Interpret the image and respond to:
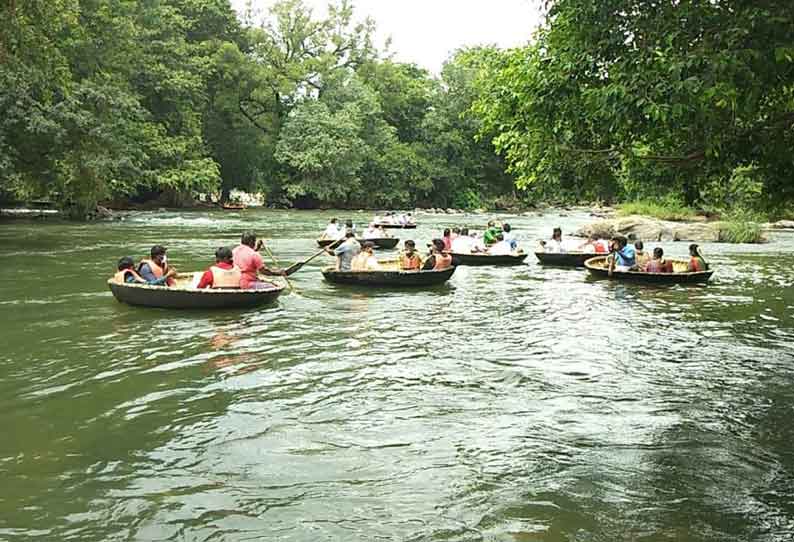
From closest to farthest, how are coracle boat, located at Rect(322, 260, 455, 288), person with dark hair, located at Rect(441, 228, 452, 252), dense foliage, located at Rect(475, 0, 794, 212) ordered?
dense foliage, located at Rect(475, 0, 794, 212), coracle boat, located at Rect(322, 260, 455, 288), person with dark hair, located at Rect(441, 228, 452, 252)

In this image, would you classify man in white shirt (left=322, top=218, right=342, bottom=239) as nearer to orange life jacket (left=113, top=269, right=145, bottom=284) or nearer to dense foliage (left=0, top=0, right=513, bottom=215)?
dense foliage (left=0, top=0, right=513, bottom=215)

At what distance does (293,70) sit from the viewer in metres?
48.7

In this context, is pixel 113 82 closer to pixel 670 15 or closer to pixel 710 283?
pixel 710 283

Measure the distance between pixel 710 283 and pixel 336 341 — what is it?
9.73 meters

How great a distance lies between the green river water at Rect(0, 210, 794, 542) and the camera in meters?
4.47

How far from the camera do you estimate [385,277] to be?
13.8 meters

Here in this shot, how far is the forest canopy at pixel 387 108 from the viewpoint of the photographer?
15.5 ft

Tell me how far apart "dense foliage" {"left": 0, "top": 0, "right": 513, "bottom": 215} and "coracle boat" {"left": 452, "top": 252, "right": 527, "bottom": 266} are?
11.2m

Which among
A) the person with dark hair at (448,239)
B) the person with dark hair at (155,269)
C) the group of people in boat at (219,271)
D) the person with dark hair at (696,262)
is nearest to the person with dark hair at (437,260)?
the group of people in boat at (219,271)

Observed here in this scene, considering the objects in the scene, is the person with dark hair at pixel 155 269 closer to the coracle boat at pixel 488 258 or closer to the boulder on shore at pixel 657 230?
the coracle boat at pixel 488 258

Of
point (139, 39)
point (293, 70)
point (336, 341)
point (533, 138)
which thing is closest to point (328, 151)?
point (293, 70)

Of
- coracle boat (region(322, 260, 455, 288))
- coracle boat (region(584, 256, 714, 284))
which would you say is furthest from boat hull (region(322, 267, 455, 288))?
coracle boat (region(584, 256, 714, 284))

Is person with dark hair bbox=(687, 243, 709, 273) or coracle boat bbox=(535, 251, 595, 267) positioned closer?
person with dark hair bbox=(687, 243, 709, 273)

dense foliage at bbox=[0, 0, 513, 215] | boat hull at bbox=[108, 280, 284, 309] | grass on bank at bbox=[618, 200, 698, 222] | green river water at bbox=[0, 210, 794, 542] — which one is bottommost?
green river water at bbox=[0, 210, 794, 542]
